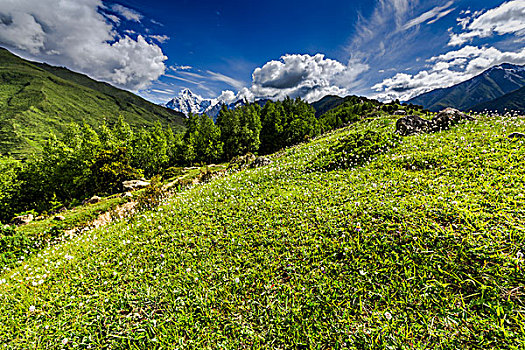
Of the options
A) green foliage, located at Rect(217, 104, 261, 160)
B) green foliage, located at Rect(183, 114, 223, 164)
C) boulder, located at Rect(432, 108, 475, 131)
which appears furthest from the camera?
green foliage, located at Rect(217, 104, 261, 160)

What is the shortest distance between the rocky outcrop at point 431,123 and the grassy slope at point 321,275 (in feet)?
16.9

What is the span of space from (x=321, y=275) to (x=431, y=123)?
14.4 metres

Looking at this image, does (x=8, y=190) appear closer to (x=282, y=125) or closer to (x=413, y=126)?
(x=282, y=125)

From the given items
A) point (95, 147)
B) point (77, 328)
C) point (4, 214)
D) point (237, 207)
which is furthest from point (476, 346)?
point (4, 214)

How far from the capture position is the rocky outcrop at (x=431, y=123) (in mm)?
12781

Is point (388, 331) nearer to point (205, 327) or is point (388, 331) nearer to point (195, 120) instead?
point (205, 327)

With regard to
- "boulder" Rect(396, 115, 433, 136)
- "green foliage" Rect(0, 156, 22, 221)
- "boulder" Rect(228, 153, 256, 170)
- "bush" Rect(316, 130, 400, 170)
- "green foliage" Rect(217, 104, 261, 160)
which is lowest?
"green foliage" Rect(0, 156, 22, 221)

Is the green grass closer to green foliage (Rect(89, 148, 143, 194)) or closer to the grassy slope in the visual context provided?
the grassy slope

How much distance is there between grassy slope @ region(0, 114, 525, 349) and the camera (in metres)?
3.59

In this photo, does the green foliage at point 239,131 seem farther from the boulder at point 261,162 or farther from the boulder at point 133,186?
the boulder at point 261,162

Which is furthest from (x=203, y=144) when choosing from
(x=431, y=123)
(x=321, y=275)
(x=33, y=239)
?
(x=321, y=275)

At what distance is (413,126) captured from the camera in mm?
13633

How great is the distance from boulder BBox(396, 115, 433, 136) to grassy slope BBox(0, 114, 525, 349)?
530 cm

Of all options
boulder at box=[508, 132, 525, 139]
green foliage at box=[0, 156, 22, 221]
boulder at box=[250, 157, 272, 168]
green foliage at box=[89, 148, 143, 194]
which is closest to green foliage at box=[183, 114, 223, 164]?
green foliage at box=[89, 148, 143, 194]
